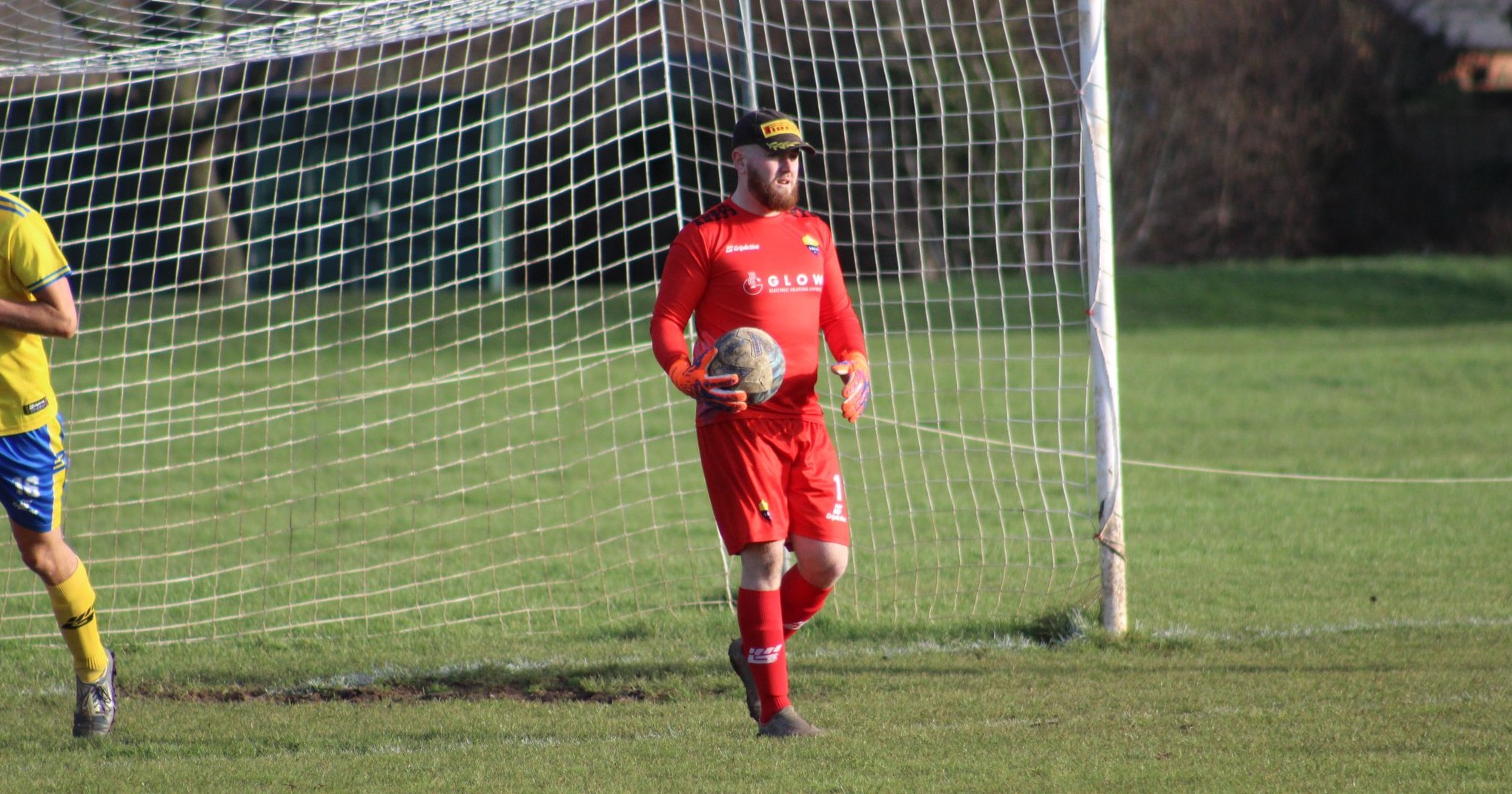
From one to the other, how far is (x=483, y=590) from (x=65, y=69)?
11.0 feet

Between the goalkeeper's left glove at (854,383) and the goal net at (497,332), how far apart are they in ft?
4.89

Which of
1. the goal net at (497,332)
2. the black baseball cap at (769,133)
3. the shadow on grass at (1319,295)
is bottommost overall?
the shadow on grass at (1319,295)

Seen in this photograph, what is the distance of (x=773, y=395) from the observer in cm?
464

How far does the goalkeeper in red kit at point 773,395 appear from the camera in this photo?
15.4 feet

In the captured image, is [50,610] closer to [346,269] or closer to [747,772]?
[747,772]

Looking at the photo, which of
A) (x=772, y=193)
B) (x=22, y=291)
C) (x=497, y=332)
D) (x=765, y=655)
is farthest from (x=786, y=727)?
(x=497, y=332)

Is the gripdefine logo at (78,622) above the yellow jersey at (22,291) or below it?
below

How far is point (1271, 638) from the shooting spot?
6137mm

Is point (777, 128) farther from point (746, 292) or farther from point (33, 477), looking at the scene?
point (33, 477)

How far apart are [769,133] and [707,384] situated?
85cm

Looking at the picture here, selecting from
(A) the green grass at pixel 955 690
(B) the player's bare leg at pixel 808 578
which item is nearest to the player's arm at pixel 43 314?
(A) the green grass at pixel 955 690

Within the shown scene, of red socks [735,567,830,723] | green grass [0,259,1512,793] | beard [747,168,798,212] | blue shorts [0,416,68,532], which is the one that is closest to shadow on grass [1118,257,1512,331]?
green grass [0,259,1512,793]

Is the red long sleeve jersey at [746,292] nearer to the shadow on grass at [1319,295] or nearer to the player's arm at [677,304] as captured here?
the player's arm at [677,304]

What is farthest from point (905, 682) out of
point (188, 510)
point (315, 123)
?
point (315, 123)
